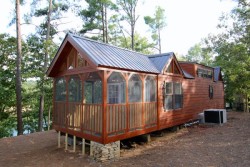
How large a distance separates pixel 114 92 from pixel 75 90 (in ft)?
9.04

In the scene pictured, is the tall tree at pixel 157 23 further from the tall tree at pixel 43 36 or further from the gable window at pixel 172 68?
the gable window at pixel 172 68

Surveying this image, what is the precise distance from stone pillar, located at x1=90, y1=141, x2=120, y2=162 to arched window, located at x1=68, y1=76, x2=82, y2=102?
255 cm

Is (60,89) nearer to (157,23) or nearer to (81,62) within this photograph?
(81,62)

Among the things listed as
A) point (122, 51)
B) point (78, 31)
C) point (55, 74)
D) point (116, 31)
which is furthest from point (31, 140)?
point (116, 31)

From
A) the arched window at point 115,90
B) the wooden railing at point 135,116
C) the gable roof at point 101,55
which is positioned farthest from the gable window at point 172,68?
the wooden railing at point 135,116

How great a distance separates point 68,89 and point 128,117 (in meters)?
2.92

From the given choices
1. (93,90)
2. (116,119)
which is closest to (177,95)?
(93,90)

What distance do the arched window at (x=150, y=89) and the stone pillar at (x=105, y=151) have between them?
267 cm

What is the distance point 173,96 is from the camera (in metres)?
10.2

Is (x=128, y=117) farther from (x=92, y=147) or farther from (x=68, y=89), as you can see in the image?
(x=68, y=89)

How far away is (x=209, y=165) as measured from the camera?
5.39 m

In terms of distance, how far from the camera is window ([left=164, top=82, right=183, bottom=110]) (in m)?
9.70

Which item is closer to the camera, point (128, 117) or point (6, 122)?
point (128, 117)

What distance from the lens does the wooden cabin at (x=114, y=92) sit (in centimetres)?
655
